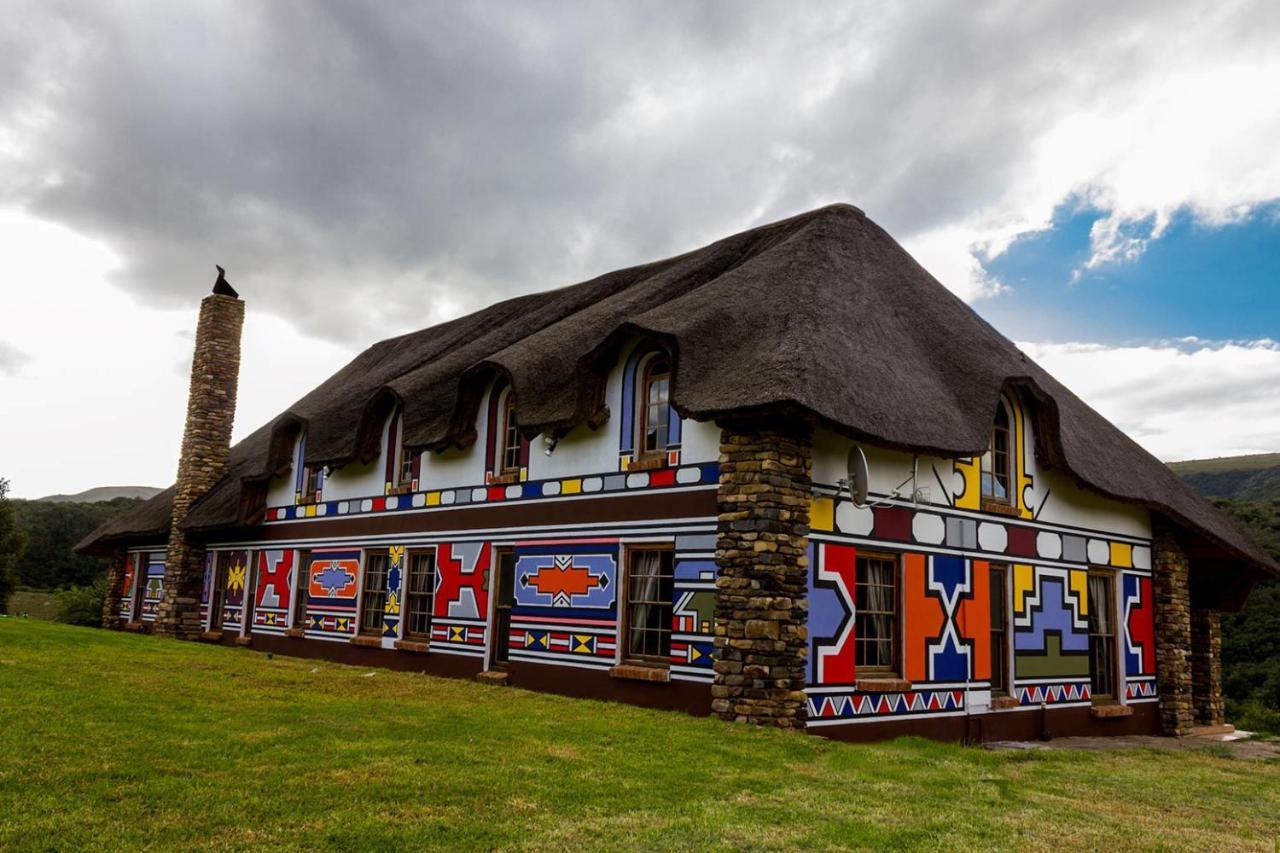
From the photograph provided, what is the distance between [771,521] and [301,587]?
13240 mm

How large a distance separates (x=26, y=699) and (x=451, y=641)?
24.1ft

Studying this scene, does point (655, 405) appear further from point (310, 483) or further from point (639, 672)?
point (310, 483)

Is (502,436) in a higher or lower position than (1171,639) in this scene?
higher

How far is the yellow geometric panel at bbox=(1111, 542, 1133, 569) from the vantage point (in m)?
16.8

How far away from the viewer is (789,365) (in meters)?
11.5

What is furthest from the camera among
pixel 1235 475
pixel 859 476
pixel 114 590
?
pixel 1235 475

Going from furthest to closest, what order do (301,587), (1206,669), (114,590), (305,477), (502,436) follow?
(114,590) < (305,477) < (301,587) < (1206,669) < (502,436)

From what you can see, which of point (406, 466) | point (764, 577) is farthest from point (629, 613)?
point (406, 466)

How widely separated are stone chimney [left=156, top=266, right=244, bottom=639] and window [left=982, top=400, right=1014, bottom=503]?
1886 centimetres

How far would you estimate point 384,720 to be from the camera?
10023mm

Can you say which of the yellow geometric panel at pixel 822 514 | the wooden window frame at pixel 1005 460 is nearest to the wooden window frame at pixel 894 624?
the yellow geometric panel at pixel 822 514

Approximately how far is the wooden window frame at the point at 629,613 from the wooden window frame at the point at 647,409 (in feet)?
3.84

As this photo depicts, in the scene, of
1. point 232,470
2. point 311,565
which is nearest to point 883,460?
point 311,565

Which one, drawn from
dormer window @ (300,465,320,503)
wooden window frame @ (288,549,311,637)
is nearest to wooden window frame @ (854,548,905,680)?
dormer window @ (300,465,320,503)
